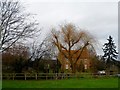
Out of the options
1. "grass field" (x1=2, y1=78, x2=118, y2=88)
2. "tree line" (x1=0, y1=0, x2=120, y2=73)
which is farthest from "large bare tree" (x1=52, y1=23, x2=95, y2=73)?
"grass field" (x1=2, y1=78, x2=118, y2=88)

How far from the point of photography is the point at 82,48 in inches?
1741

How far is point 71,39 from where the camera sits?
44219 millimetres

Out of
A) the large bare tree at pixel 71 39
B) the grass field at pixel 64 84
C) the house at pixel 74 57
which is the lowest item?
the grass field at pixel 64 84

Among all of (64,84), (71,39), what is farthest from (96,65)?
(64,84)

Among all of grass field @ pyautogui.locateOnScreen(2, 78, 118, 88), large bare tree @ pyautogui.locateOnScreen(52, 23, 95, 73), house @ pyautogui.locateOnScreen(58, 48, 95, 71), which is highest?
large bare tree @ pyautogui.locateOnScreen(52, 23, 95, 73)

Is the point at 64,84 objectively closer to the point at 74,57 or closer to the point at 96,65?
the point at 74,57

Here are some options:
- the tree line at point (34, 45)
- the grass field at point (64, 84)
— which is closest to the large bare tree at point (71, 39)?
the tree line at point (34, 45)

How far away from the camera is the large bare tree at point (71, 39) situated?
4362cm

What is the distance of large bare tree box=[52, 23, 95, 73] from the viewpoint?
43.6m

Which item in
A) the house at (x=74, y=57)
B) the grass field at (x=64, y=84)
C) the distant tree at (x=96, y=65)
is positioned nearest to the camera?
the grass field at (x=64, y=84)

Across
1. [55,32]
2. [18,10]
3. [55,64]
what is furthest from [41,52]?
[18,10]

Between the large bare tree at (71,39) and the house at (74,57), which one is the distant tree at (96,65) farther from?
the large bare tree at (71,39)

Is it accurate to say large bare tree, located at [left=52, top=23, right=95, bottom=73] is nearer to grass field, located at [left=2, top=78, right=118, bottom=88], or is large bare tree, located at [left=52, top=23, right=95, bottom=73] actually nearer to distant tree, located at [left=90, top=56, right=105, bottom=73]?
distant tree, located at [left=90, top=56, right=105, bottom=73]

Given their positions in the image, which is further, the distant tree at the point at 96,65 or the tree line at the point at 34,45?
the distant tree at the point at 96,65
